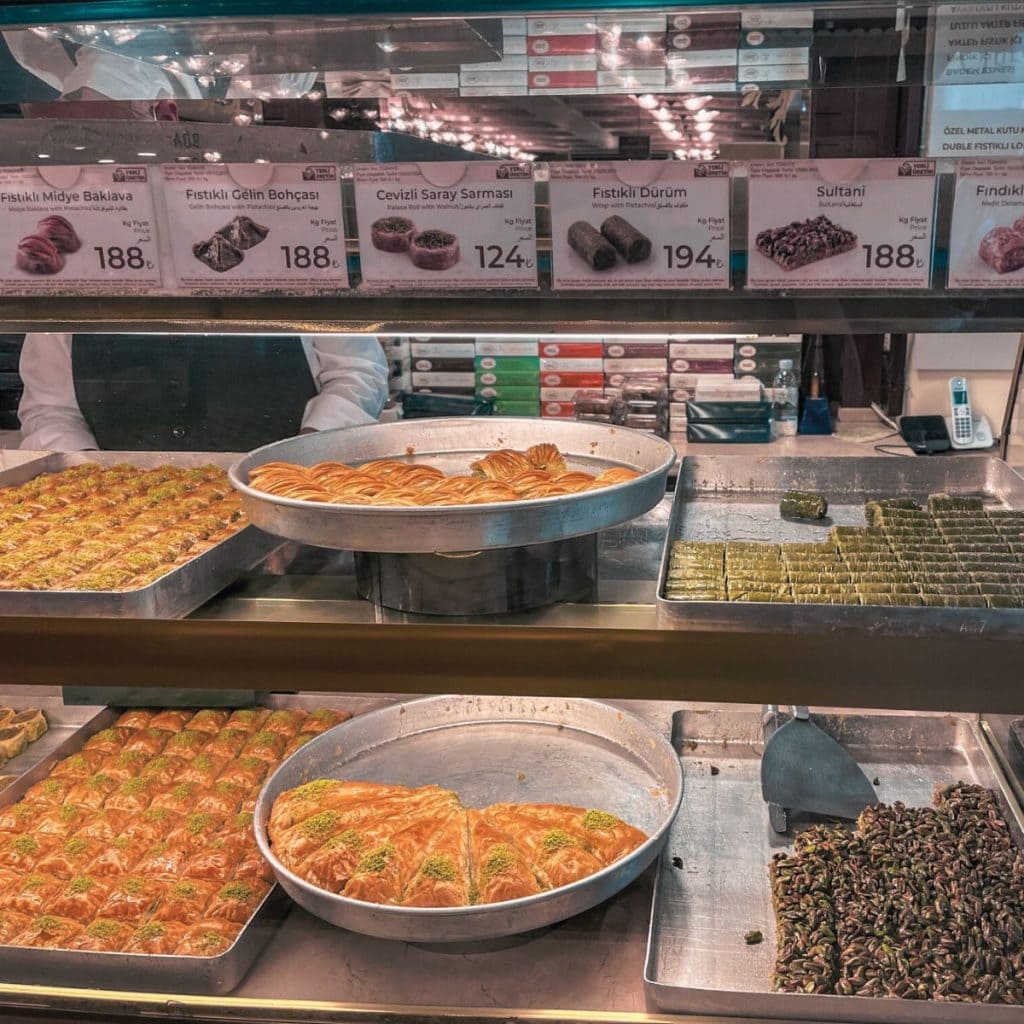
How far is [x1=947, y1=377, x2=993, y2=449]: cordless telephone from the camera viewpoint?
362 cm

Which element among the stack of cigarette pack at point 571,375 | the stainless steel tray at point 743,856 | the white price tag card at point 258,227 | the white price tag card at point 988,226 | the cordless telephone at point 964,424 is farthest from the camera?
the cordless telephone at point 964,424

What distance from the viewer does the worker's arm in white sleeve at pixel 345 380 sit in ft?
9.25

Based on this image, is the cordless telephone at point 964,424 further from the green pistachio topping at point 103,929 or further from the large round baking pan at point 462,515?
the green pistachio topping at point 103,929

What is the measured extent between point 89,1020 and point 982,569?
5.09 ft

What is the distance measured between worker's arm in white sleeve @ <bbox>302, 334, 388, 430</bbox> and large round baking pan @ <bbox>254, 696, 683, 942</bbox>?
1011 mm

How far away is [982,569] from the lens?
1.54 meters

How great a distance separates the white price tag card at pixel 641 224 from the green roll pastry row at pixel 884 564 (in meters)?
0.43

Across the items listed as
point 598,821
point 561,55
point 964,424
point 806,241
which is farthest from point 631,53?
point 964,424

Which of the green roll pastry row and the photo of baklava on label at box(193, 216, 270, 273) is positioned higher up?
the photo of baklava on label at box(193, 216, 270, 273)

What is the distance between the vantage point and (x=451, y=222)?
4.42ft

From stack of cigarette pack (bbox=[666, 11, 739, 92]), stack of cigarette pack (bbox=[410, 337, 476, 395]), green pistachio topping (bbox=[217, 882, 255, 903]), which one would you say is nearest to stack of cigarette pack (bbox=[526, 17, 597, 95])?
stack of cigarette pack (bbox=[666, 11, 739, 92])

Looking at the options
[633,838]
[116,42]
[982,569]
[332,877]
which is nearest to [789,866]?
[633,838]

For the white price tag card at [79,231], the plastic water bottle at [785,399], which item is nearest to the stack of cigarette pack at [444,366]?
the plastic water bottle at [785,399]

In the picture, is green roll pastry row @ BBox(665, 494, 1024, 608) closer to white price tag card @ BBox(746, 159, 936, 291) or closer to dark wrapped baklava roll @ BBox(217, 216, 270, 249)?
white price tag card @ BBox(746, 159, 936, 291)
